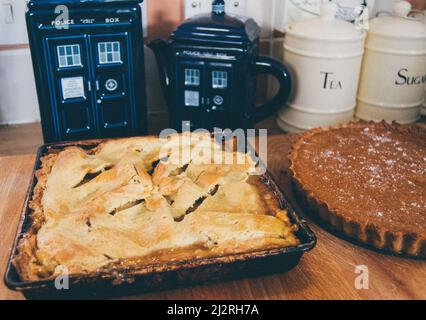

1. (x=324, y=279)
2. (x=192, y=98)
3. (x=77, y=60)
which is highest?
(x=77, y=60)

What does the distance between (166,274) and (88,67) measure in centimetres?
54

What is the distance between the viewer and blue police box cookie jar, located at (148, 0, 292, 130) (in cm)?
106

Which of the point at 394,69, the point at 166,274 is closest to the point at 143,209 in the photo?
the point at 166,274

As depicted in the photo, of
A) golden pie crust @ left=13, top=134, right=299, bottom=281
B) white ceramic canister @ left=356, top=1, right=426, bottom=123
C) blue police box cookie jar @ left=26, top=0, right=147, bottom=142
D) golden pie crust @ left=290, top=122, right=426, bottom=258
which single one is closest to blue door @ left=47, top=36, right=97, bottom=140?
blue police box cookie jar @ left=26, top=0, right=147, bottom=142

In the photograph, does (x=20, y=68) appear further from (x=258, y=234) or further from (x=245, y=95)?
(x=258, y=234)

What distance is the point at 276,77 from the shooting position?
115 centimetres

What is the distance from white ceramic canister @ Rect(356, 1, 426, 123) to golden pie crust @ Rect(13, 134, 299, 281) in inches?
21.0

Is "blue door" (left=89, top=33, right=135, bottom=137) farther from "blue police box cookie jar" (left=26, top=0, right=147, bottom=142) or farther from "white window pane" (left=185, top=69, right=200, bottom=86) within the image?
"white window pane" (left=185, top=69, right=200, bottom=86)

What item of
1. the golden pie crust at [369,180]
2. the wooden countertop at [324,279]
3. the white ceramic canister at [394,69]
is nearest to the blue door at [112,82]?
the wooden countertop at [324,279]

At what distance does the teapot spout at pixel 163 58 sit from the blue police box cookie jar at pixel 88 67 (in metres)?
0.07

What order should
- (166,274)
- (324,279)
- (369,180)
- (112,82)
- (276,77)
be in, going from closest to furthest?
(166,274) < (324,279) < (369,180) < (112,82) < (276,77)

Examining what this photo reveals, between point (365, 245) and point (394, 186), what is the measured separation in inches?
6.1

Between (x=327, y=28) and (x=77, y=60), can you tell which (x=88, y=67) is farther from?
(x=327, y=28)

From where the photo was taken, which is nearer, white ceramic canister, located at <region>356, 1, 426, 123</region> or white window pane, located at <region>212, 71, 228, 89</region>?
white window pane, located at <region>212, 71, 228, 89</region>
